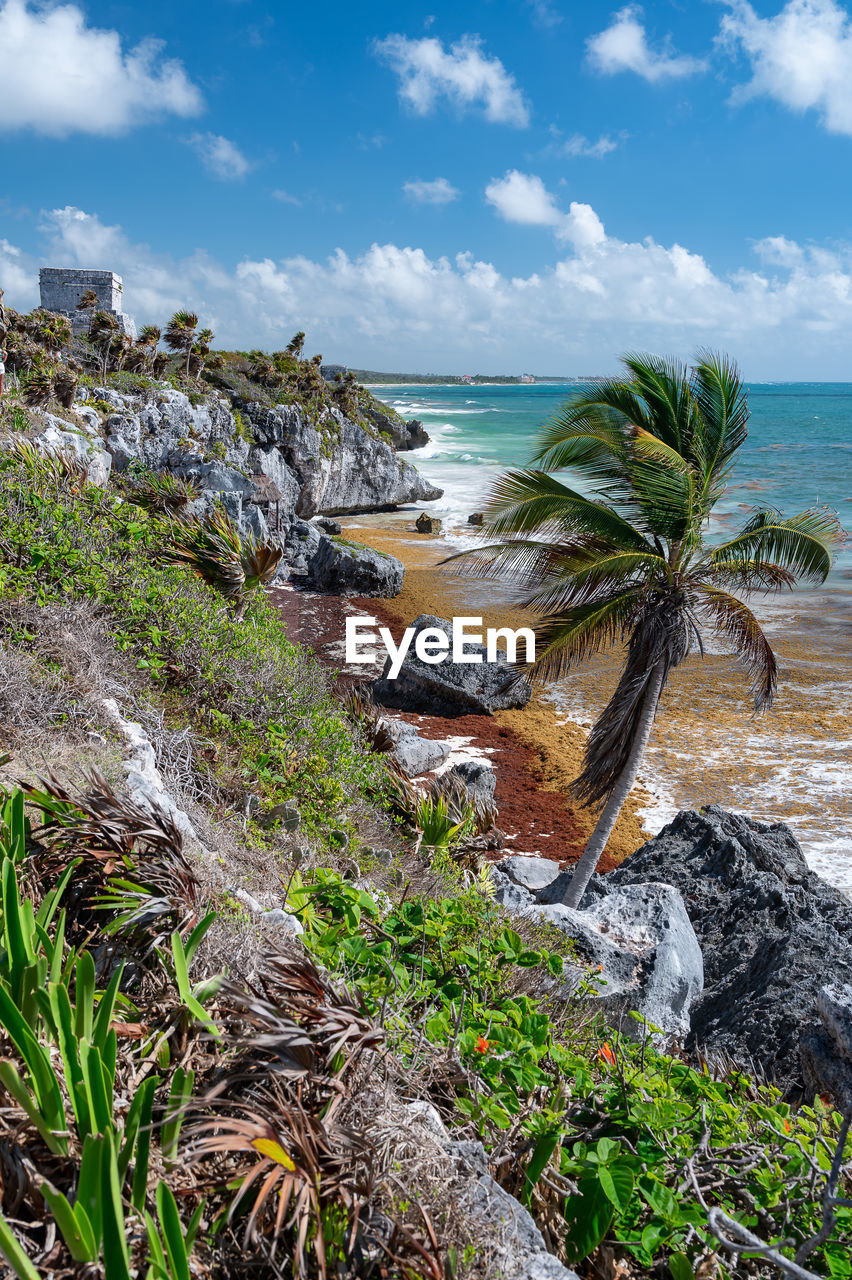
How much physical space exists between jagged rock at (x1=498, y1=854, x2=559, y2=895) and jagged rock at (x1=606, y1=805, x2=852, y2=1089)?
85 cm

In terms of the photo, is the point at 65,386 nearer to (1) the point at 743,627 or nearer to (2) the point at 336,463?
(1) the point at 743,627

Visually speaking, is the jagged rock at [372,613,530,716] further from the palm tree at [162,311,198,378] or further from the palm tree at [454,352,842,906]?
the palm tree at [162,311,198,378]

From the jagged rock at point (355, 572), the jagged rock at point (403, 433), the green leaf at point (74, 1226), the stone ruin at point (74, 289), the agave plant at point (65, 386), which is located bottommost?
the jagged rock at point (355, 572)

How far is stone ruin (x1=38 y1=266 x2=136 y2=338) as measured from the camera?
1577 inches

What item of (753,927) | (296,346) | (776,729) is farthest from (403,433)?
(753,927)

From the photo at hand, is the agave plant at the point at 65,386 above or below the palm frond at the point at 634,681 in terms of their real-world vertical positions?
above

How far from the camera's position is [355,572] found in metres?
24.6

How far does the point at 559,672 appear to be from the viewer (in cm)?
955

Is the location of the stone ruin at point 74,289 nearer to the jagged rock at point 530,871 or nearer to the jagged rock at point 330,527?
the jagged rock at point 330,527

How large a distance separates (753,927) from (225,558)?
744 centimetres

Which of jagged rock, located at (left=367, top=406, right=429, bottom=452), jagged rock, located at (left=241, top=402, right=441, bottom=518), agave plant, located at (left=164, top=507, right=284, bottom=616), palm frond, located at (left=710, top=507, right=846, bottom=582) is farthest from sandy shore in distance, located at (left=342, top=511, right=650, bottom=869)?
jagged rock, located at (left=367, top=406, right=429, bottom=452)

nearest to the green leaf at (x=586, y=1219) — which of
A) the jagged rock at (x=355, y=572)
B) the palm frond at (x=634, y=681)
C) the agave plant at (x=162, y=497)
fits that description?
the palm frond at (x=634, y=681)

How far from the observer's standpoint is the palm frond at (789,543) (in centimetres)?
856

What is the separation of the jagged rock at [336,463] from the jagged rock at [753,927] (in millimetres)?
29129
